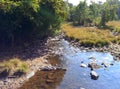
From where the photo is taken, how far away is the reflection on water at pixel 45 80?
928 inches

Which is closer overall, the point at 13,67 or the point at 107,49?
the point at 13,67

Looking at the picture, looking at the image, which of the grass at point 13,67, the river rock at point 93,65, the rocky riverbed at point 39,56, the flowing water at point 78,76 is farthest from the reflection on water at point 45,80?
the river rock at point 93,65

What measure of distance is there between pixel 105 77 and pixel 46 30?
1518 cm

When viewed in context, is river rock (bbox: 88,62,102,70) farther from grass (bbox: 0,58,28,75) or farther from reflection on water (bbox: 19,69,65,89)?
grass (bbox: 0,58,28,75)

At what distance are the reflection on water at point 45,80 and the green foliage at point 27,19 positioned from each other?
9.34 meters

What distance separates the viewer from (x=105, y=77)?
1069 inches

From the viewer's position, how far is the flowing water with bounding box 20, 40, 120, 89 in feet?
79.2

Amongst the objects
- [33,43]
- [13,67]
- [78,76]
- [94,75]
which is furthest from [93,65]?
[33,43]

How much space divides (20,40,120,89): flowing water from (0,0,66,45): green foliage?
603cm

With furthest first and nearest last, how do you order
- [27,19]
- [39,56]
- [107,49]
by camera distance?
[107,49] → [27,19] → [39,56]

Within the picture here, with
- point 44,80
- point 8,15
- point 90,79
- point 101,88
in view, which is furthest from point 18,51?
point 101,88

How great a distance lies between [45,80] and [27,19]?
11975 millimetres

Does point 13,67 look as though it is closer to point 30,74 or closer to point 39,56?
point 30,74

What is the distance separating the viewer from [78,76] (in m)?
27.1
